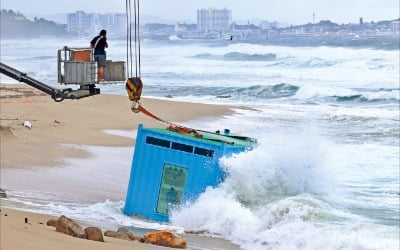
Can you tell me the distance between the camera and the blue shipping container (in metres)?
13.6

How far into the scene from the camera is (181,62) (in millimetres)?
71438

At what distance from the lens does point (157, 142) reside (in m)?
14.0

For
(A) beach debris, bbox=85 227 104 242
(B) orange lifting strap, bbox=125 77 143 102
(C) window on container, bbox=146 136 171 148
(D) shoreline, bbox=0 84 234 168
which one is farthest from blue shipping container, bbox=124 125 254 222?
(D) shoreline, bbox=0 84 234 168

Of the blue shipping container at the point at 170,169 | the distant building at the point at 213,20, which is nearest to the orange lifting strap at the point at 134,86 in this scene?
the blue shipping container at the point at 170,169

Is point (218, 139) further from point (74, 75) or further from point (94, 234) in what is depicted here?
point (94, 234)

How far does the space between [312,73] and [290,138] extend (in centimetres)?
3995

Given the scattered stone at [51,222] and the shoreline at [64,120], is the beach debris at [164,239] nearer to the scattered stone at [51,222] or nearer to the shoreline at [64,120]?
the scattered stone at [51,222]

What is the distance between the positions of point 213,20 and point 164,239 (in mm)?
172471

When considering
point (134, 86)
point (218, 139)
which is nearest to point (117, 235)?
point (134, 86)

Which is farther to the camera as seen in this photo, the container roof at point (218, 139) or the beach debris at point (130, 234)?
the container roof at point (218, 139)

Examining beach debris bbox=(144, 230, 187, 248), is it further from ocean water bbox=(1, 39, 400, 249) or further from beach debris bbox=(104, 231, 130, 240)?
ocean water bbox=(1, 39, 400, 249)

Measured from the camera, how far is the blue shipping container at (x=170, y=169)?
44.7ft

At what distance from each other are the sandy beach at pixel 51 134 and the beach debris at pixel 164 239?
325 mm

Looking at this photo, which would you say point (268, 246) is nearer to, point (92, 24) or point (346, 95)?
point (346, 95)
